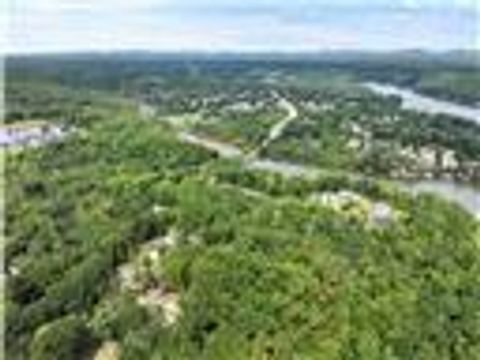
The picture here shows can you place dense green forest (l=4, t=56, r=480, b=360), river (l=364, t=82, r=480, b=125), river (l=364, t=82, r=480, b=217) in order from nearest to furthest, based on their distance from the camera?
1. dense green forest (l=4, t=56, r=480, b=360)
2. river (l=364, t=82, r=480, b=217)
3. river (l=364, t=82, r=480, b=125)

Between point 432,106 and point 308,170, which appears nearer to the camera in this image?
point 308,170

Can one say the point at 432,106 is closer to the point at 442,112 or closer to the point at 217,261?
the point at 442,112

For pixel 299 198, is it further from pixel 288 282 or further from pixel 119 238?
pixel 288 282

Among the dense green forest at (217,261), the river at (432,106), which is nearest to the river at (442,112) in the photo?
the river at (432,106)

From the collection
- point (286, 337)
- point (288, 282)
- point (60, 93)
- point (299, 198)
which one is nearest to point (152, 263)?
point (288, 282)

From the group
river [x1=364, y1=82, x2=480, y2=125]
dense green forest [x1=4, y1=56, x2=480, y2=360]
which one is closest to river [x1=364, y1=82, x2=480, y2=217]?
river [x1=364, y1=82, x2=480, y2=125]

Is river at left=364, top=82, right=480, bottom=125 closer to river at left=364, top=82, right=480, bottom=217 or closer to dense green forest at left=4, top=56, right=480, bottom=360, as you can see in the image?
river at left=364, top=82, right=480, bottom=217

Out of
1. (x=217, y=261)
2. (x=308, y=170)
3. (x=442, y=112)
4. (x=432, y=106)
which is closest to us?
(x=217, y=261)

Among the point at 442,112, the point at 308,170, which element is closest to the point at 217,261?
the point at 308,170

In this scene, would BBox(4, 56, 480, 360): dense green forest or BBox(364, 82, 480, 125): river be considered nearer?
BBox(4, 56, 480, 360): dense green forest
